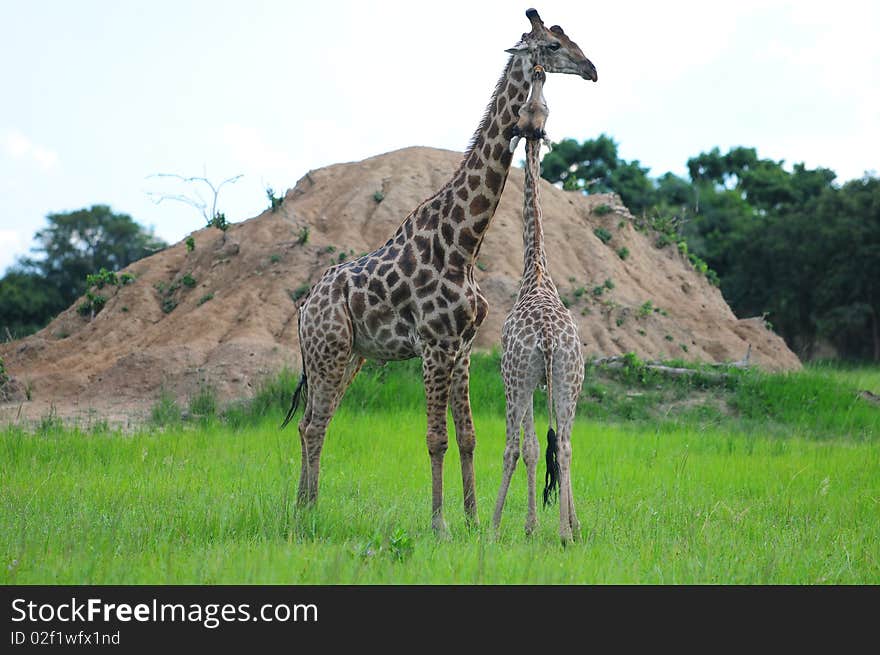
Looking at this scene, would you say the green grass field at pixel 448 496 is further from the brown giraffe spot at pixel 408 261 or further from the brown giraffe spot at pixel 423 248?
the brown giraffe spot at pixel 423 248

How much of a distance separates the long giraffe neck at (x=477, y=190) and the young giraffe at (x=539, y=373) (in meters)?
0.29

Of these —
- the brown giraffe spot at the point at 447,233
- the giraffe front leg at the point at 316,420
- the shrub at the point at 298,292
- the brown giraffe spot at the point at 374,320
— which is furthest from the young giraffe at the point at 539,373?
the shrub at the point at 298,292

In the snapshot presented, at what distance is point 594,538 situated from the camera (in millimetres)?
7566

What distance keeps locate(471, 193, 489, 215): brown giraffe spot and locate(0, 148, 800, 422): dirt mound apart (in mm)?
8318

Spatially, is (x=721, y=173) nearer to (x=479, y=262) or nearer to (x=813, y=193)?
(x=813, y=193)

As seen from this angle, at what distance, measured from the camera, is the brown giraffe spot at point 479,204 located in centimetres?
800

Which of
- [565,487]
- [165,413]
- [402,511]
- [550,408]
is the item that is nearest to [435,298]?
[550,408]

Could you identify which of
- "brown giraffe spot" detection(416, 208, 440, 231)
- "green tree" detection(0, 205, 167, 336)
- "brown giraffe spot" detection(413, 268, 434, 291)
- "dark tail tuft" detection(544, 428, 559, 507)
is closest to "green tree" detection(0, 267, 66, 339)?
"green tree" detection(0, 205, 167, 336)

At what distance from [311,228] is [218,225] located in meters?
2.21

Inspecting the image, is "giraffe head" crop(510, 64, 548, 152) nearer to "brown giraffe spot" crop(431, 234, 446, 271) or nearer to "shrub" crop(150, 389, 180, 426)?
"brown giraffe spot" crop(431, 234, 446, 271)

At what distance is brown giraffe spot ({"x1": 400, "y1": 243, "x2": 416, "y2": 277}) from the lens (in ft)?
26.3

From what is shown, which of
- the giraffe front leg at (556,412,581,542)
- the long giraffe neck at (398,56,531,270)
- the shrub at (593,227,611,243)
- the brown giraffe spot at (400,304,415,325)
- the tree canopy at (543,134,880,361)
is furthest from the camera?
the tree canopy at (543,134,880,361)
